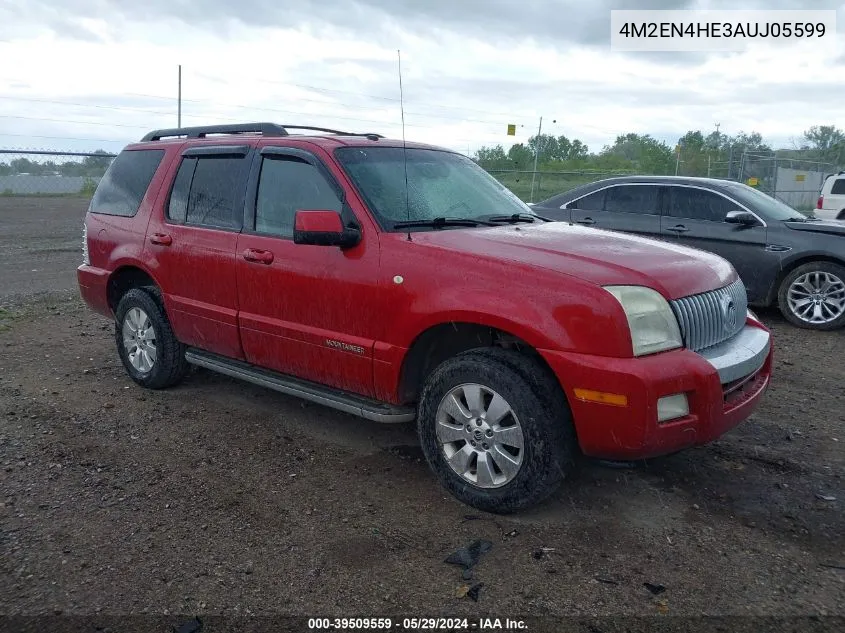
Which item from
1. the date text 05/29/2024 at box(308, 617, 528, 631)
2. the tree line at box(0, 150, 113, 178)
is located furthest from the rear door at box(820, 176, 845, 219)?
the tree line at box(0, 150, 113, 178)

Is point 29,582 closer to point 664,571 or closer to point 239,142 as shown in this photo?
point 664,571

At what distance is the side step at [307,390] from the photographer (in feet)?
13.6

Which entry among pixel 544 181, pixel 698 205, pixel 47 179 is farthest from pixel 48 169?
pixel 698 205

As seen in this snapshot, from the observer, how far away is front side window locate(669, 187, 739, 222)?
27.6ft

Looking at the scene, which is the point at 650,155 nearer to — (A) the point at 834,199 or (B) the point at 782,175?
(B) the point at 782,175

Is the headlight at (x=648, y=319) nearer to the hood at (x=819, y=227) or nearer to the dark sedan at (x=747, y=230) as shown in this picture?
the dark sedan at (x=747, y=230)

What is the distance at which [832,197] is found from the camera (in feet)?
51.2

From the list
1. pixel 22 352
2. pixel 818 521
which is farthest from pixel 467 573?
pixel 22 352

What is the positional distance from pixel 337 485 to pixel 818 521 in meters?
2.39

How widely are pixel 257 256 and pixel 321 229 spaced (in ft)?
2.62

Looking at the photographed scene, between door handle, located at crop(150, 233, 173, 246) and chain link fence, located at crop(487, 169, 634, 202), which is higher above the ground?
chain link fence, located at crop(487, 169, 634, 202)

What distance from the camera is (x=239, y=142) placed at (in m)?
5.06

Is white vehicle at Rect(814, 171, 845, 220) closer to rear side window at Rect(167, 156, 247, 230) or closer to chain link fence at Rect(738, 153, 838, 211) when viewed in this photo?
chain link fence at Rect(738, 153, 838, 211)

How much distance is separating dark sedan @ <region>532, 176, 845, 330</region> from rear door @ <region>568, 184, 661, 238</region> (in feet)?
0.04
